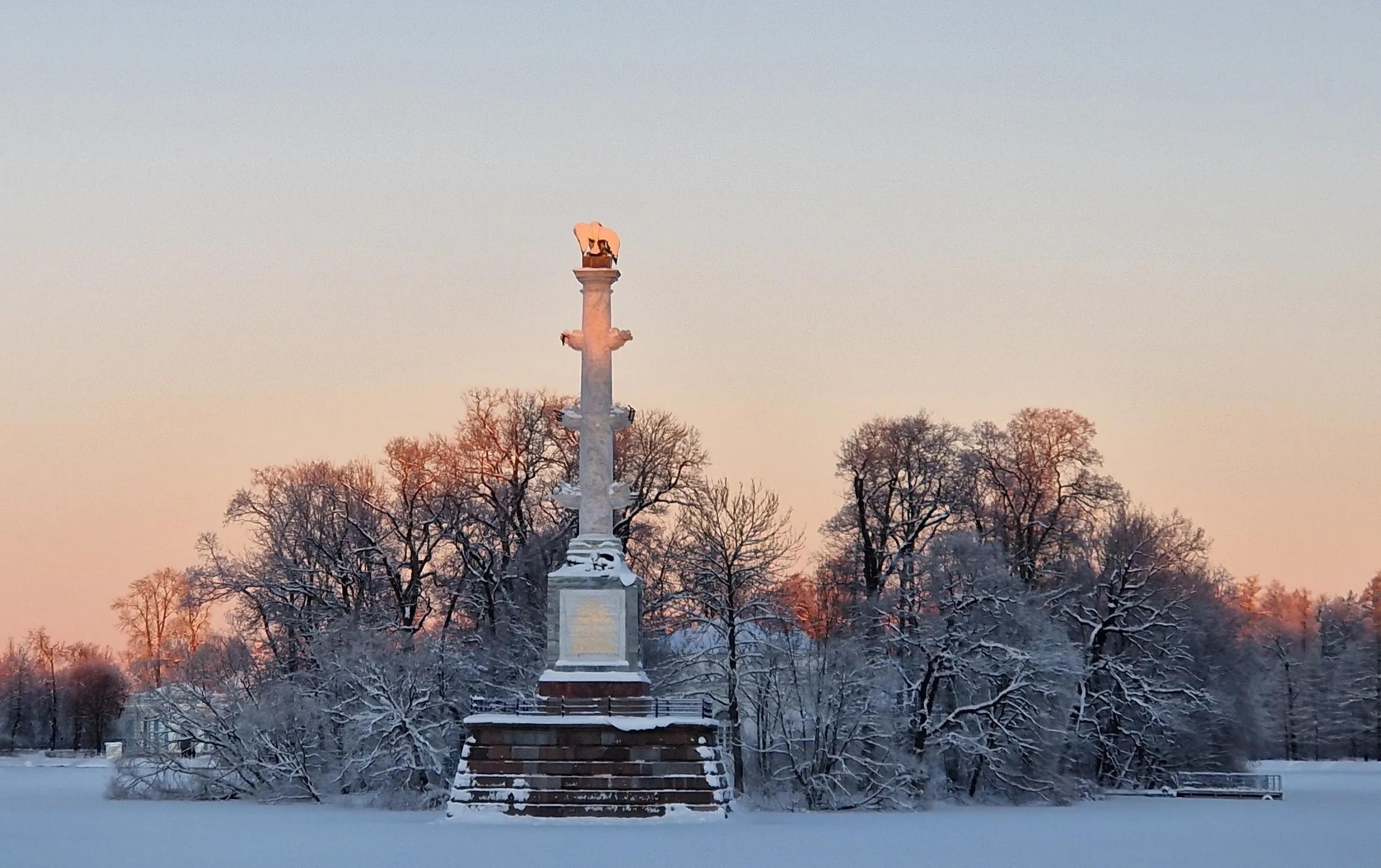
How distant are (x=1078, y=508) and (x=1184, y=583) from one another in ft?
12.6

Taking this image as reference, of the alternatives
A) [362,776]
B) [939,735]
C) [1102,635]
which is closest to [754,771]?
[939,735]

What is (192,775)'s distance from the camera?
41.4 m

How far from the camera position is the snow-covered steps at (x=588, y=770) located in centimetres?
2922

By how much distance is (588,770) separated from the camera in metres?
29.4

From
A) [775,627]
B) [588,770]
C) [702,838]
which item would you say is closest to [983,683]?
[775,627]

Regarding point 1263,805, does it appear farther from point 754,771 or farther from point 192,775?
point 192,775

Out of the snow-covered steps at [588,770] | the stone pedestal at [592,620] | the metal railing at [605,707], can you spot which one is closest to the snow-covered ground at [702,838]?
the snow-covered steps at [588,770]

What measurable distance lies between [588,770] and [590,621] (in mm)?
3599

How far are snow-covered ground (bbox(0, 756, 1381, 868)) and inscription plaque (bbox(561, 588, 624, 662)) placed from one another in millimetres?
4142

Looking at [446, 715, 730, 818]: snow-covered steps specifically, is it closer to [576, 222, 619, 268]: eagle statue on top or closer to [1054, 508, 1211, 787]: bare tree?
[576, 222, 619, 268]: eagle statue on top

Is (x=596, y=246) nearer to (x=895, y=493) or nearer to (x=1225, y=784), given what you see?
(x=895, y=493)

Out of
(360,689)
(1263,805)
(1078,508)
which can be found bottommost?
(1263,805)

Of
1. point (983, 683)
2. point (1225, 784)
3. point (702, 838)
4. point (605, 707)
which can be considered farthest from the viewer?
point (1225, 784)

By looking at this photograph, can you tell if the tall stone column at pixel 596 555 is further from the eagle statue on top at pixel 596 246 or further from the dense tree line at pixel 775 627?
the dense tree line at pixel 775 627
